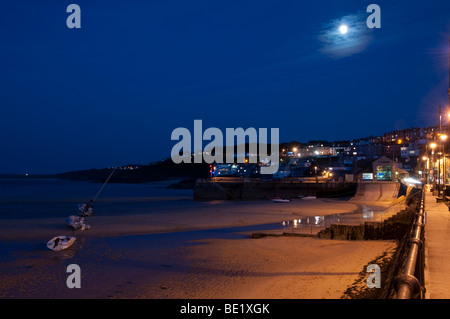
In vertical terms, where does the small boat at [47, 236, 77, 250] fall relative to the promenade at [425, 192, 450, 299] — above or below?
below

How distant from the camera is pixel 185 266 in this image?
49.1 ft

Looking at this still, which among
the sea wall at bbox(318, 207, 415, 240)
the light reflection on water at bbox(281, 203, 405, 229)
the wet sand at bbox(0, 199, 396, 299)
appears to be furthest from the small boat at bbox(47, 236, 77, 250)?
the light reflection on water at bbox(281, 203, 405, 229)

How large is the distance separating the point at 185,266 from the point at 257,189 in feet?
176

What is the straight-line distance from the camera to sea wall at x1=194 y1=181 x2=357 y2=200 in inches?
2532

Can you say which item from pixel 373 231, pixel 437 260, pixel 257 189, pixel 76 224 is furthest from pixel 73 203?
pixel 437 260

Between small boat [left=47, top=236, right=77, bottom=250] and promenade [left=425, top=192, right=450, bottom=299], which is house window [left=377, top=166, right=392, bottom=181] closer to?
promenade [left=425, top=192, right=450, bottom=299]

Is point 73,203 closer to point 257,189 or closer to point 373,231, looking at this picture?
point 257,189

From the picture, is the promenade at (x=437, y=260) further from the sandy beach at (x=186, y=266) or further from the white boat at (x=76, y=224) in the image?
the white boat at (x=76, y=224)

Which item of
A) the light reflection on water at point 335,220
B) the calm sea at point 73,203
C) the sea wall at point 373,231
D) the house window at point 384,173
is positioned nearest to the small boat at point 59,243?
the sea wall at point 373,231

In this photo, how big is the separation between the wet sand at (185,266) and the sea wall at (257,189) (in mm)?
42776

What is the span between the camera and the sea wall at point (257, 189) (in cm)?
6431

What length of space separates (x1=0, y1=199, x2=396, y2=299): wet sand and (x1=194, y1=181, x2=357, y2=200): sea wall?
42.8 m
